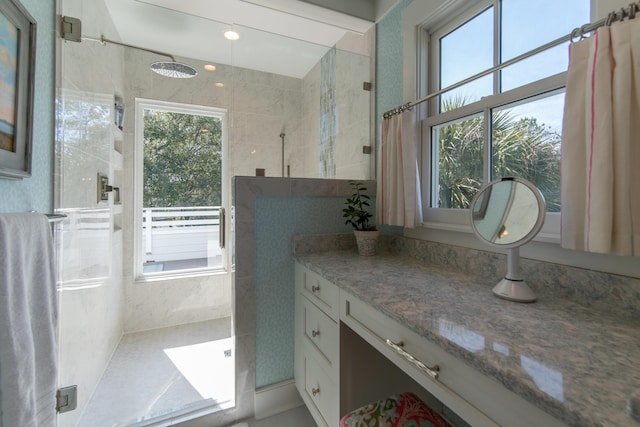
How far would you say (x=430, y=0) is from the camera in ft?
4.61

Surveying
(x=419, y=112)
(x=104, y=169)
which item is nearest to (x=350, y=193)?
(x=419, y=112)

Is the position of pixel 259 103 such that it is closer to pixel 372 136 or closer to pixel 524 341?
pixel 372 136

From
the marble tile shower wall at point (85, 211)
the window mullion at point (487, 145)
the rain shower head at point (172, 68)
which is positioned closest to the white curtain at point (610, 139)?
the window mullion at point (487, 145)

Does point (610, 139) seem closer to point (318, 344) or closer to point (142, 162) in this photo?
point (318, 344)

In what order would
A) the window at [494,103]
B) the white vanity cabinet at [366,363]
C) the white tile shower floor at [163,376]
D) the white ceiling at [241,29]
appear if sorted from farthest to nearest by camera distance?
1. the white ceiling at [241,29]
2. the white tile shower floor at [163,376]
3. the window at [494,103]
4. the white vanity cabinet at [366,363]

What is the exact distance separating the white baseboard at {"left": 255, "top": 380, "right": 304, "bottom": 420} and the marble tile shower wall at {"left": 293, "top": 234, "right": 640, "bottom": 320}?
1022 mm

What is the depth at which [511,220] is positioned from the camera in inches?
35.4

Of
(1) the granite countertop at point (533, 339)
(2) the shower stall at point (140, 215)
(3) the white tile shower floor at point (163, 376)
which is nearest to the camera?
(1) the granite countertop at point (533, 339)

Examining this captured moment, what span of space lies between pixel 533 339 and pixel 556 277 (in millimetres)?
430

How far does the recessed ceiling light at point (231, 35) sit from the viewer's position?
6.70ft

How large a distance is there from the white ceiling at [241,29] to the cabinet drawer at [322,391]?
2.12m

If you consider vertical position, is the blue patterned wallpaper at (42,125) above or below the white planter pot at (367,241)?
above

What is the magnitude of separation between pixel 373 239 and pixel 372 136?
0.79 m

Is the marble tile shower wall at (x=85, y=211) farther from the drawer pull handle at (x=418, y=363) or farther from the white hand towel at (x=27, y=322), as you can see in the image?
the drawer pull handle at (x=418, y=363)
